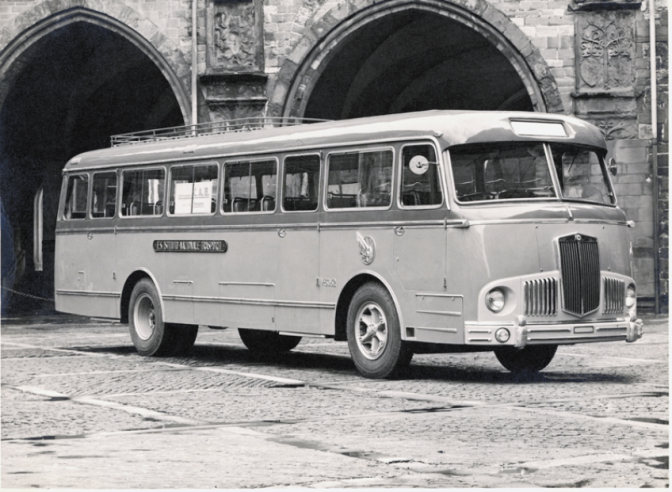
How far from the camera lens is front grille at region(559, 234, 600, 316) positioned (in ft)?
38.5

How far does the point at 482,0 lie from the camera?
24.4 metres

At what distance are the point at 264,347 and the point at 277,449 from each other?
26.5ft

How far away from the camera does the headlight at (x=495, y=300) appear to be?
456 inches

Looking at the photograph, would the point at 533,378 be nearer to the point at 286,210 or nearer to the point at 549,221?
the point at 549,221

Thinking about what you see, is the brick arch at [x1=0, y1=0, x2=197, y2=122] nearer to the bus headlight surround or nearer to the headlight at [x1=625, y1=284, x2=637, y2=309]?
the headlight at [x1=625, y1=284, x2=637, y2=309]

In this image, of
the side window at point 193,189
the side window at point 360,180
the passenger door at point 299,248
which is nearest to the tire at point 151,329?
the side window at point 193,189

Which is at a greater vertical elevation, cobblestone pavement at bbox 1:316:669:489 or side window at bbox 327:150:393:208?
side window at bbox 327:150:393:208

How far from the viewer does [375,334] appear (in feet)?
40.8

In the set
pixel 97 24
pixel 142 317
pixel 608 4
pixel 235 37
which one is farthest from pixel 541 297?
pixel 97 24

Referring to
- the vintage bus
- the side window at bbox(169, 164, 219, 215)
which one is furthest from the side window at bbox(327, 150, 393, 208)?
the side window at bbox(169, 164, 219, 215)

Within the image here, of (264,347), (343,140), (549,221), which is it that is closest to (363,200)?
(343,140)

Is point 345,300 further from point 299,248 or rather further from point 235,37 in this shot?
point 235,37

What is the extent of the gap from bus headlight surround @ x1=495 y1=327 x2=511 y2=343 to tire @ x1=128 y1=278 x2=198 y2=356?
5425mm

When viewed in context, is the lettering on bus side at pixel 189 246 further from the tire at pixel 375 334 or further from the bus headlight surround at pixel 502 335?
the bus headlight surround at pixel 502 335
